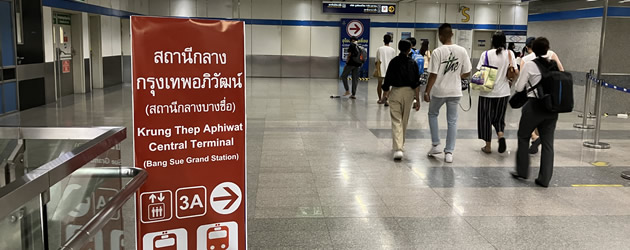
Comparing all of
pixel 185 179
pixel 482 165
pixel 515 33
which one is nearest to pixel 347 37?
pixel 515 33

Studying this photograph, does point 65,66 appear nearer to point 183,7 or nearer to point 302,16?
point 183,7

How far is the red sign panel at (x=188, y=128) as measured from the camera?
247 cm

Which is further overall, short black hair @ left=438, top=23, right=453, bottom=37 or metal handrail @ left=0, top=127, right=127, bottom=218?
short black hair @ left=438, top=23, right=453, bottom=37

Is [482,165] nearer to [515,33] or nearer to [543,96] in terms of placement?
[543,96]

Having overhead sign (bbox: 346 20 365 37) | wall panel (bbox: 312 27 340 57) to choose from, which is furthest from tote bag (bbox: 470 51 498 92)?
wall panel (bbox: 312 27 340 57)

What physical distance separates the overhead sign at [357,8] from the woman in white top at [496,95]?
14.7 m

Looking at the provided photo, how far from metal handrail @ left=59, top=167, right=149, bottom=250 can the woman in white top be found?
A: 5523 mm

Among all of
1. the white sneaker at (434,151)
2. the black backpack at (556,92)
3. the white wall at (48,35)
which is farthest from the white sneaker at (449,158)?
the white wall at (48,35)

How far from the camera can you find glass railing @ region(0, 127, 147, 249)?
1.63 meters

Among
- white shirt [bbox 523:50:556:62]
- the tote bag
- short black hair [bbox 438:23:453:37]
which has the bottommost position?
the tote bag

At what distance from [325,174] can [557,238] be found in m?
2.61

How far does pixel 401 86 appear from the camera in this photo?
6648 mm

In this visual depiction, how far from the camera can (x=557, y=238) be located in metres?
4.16

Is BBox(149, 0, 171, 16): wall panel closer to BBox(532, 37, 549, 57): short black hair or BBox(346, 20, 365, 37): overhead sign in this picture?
BBox(346, 20, 365, 37): overhead sign
